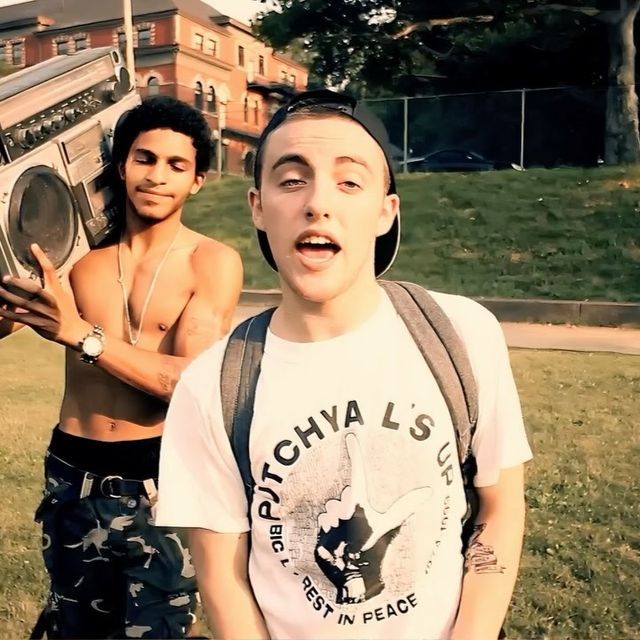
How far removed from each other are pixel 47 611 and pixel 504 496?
5.12 ft

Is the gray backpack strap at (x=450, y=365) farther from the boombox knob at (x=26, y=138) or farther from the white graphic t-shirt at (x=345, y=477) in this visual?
the boombox knob at (x=26, y=138)

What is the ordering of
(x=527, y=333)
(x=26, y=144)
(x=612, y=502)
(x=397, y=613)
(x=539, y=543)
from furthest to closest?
(x=527, y=333) < (x=612, y=502) < (x=539, y=543) < (x=26, y=144) < (x=397, y=613)

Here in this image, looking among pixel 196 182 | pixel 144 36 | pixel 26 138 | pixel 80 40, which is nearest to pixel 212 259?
pixel 196 182

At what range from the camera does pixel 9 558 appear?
12.0 feet

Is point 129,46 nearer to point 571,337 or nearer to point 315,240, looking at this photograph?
point 571,337

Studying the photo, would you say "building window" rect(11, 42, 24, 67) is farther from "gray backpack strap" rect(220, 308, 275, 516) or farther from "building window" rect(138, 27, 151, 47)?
"gray backpack strap" rect(220, 308, 275, 516)

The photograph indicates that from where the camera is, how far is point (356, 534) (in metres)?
1.31

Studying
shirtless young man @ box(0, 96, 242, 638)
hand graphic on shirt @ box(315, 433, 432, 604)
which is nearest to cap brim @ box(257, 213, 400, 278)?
hand graphic on shirt @ box(315, 433, 432, 604)

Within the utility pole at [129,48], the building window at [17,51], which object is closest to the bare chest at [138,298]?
the utility pole at [129,48]

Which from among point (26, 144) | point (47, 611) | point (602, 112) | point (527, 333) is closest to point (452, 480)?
point (26, 144)

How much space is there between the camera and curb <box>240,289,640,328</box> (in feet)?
28.9

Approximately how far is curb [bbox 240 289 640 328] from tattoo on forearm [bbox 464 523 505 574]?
7.83 m

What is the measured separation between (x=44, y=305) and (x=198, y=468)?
689 mm

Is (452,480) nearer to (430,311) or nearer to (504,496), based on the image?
(504,496)
